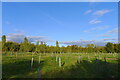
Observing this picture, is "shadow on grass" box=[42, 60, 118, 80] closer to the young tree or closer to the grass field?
the grass field

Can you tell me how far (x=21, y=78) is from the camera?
7.31 meters

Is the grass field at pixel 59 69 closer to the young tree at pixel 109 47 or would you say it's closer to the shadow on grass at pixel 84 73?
the shadow on grass at pixel 84 73

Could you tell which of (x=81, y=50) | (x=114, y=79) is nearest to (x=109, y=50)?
(x=81, y=50)

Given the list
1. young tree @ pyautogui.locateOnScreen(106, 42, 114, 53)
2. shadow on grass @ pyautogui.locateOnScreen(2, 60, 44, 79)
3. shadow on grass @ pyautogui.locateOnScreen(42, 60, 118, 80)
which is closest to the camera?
shadow on grass @ pyautogui.locateOnScreen(42, 60, 118, 80)

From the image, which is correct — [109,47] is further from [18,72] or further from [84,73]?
[18,72]

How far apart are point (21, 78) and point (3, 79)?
1.01 meters

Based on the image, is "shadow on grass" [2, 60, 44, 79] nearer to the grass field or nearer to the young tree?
the grass field

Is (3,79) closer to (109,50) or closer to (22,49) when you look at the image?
(22,49)

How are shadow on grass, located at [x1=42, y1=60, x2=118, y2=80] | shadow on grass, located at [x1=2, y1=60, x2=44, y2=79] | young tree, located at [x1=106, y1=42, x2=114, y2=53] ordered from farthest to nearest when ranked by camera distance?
young tree, located at [x1=106, y1=42, x2=114, y2=53], shadow on grass, located at [x1=2, y1=60, x2=44, y2=79], shadow on grass, located at [x1=42, y1=60, x2=118, y2=80]

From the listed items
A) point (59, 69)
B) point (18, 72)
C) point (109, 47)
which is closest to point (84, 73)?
point (59, 69)

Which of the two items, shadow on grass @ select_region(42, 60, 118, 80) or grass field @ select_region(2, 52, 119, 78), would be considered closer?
shadow on grass @ select_region(42, 60, 118, 80)

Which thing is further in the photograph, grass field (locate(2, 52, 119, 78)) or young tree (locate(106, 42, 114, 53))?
young tree (locate(106, 42, 114, 53))

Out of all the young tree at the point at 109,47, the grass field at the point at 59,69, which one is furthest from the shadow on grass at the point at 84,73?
the young tree at the point at 109,47

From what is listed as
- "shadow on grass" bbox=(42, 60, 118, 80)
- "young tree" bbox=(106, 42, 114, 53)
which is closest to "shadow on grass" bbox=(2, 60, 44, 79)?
"shadow on grass" bbox=(42, 60, 118, 80)
